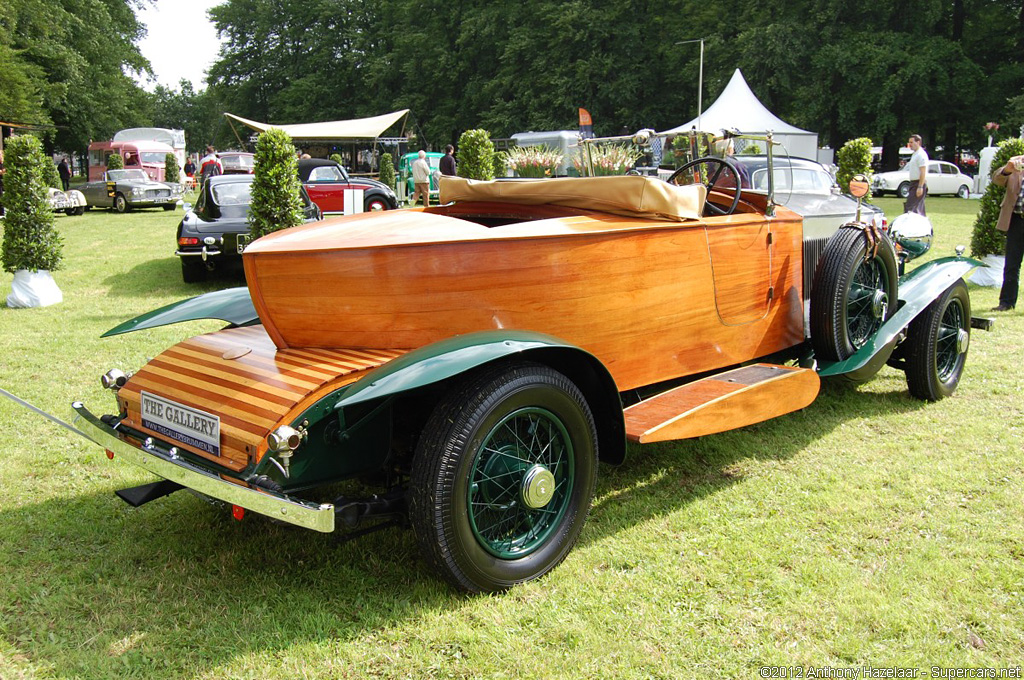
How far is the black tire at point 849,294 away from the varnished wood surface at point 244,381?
258 centimetres

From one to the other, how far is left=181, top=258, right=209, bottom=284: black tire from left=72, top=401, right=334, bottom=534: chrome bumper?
790 centimetres

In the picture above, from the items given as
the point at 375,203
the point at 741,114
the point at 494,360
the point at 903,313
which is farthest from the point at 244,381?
the point at 741,114

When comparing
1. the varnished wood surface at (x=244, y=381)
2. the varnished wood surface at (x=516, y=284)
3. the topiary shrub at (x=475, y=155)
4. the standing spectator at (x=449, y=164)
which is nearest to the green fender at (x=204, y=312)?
the varnished wood surface at (x=244, y=381)

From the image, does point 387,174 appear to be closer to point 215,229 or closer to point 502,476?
point 215,229

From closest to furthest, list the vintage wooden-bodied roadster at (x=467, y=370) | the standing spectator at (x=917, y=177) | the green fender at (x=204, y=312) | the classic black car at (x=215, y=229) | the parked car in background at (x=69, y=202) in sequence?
the vintage wooden-bodied roadster at (x=467, y=370) → the green fender at (x=204, y=312) → the classic black car at (x=215, y=229) → the standing spectator at (x=917, y=177) → the parked car in background at (x=69, y=202)

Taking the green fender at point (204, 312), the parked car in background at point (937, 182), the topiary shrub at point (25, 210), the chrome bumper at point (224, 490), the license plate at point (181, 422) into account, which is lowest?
the chrome bumper at point (224, 490)

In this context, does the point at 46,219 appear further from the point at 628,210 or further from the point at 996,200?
the point at 996,200

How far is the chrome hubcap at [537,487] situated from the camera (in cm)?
271

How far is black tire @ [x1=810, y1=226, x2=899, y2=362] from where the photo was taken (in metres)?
4.22

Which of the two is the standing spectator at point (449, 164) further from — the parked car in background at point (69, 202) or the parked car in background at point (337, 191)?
the parked car in background at point (69, 202)

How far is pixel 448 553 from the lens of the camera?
8.34 ft

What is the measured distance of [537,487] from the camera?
2729 millimetres

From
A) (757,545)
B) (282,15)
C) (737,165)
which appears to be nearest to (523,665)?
(757,545)

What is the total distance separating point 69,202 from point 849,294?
A: 21.5m
